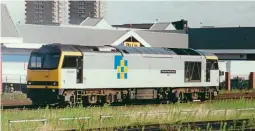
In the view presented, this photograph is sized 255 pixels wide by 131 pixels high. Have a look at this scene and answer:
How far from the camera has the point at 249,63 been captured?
5597 cm

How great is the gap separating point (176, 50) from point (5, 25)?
22749 millimetres

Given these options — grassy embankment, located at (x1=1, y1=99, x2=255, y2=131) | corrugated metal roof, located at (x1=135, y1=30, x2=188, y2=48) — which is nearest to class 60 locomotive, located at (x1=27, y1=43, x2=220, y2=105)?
grassy embankment, located at (x1=1, y1=99, x2=255, y2=131)

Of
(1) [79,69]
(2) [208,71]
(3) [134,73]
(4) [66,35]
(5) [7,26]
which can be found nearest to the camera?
(1) [79,69]

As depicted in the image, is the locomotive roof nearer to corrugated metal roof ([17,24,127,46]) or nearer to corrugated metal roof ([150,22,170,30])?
corrugated metal roof ([17,24,127,46])

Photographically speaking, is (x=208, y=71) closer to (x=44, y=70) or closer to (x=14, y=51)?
(x=44, y=70)

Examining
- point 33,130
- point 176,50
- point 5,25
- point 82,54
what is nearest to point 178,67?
point 176,50

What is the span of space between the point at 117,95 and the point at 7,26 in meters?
24.4

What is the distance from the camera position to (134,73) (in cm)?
2802

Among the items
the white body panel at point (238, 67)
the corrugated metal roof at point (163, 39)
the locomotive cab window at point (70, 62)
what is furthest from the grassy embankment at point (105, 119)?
the corrugated metal roof at point (163, 39)

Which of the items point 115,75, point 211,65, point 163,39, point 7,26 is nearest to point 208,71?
point 211,65

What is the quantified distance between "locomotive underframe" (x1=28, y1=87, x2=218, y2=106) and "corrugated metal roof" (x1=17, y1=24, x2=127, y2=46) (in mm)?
24682

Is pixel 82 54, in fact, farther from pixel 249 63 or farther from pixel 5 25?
A: pixel 249 63

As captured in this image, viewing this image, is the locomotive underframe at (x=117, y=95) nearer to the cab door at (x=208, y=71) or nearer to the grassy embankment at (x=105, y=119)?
the cab door at (x=208, y=71)

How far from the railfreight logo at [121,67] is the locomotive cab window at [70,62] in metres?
2.52
